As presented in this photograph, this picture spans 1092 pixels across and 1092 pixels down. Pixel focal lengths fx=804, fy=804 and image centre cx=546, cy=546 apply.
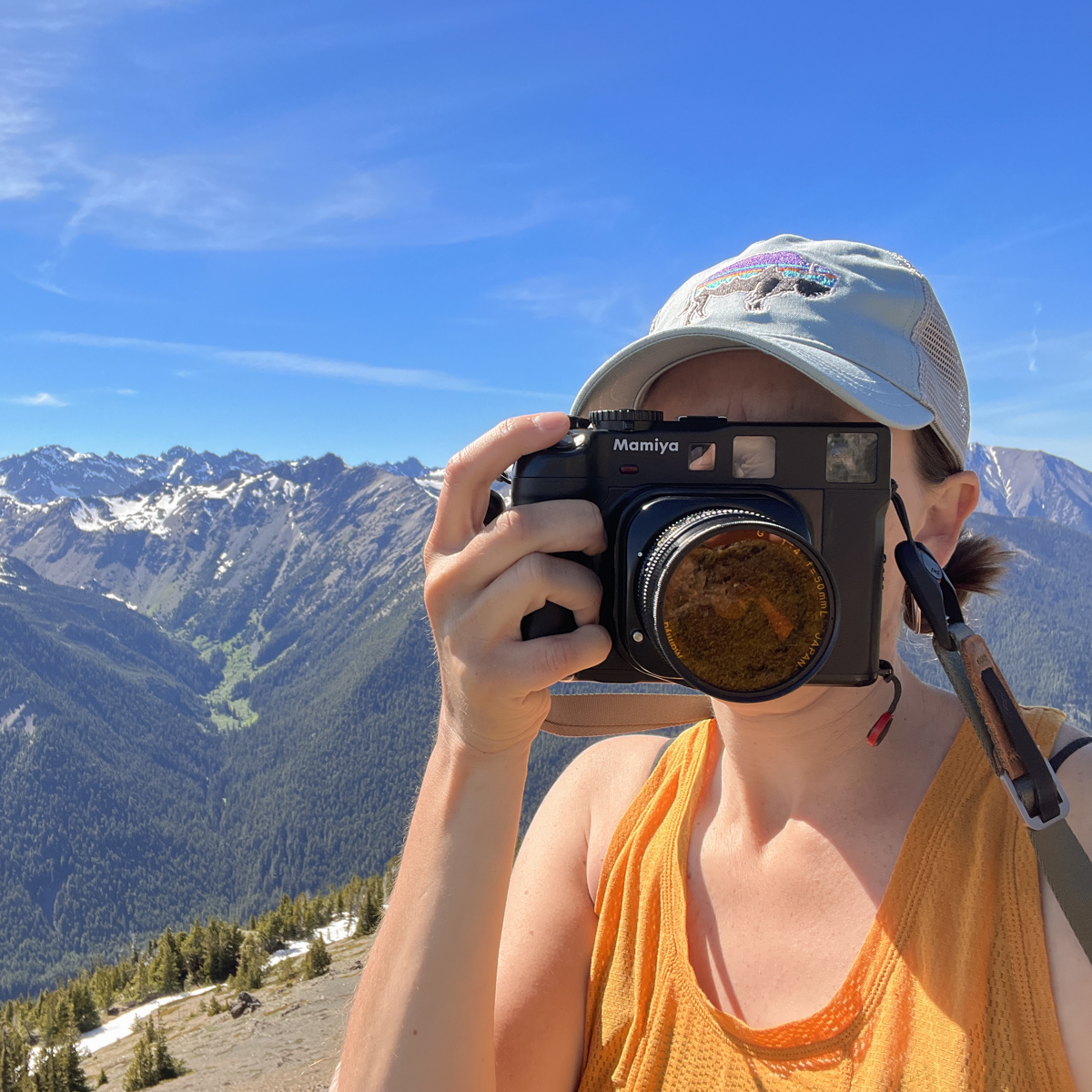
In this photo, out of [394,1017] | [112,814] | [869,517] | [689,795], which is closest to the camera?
[394,1017]

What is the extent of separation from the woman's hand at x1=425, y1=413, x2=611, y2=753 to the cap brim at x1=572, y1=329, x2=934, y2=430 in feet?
1.08

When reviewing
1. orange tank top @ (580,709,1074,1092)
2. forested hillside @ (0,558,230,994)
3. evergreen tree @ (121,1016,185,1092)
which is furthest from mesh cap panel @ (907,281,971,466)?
forested hillside @ (0,558,230,994)

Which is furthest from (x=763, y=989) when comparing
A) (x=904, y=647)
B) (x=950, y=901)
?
(x=904, y=647)

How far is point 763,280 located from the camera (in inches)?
67.8

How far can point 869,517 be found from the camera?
1574 millimetres

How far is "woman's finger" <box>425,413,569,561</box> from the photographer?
153 cm

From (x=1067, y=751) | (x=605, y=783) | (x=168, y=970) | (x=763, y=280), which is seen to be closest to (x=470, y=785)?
(x=605, y=783)

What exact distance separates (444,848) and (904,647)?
5.44 ft

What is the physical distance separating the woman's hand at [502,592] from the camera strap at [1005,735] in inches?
24.9

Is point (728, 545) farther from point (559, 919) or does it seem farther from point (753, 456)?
point (559, 919)

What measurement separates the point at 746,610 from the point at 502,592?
0.43 meters

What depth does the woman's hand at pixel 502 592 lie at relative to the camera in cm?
147

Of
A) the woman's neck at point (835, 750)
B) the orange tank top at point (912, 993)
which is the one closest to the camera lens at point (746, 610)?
the woman's neck at point (835, 750)

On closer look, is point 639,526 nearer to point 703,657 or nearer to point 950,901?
point 703,657
